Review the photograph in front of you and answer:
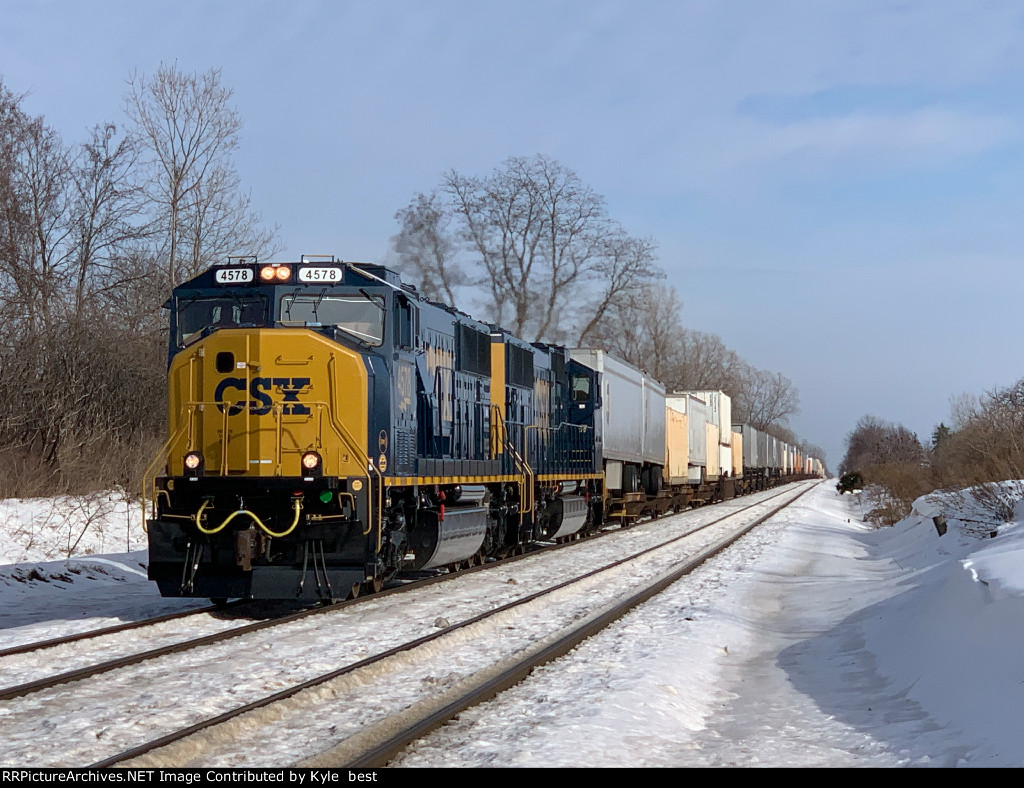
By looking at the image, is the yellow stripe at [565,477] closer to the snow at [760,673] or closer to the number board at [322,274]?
the snow at [760,673]

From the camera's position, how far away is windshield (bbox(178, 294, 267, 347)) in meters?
11.5

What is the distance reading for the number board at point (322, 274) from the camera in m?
11.6

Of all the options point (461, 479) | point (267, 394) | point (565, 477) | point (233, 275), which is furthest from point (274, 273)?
point (565, 477)

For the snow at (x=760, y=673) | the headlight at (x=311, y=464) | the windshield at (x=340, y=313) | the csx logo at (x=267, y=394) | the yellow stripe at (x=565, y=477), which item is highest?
the windshield at (x=340, y=313)

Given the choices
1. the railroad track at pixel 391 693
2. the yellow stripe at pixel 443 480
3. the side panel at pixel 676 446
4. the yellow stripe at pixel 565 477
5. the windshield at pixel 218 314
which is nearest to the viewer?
the railroad track at pixel 391 693

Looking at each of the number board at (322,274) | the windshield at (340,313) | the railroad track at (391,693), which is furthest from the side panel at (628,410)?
the number board at (322,274)

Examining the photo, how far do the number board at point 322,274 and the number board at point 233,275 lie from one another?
0.56m

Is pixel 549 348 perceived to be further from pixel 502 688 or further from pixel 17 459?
pixel 502 688

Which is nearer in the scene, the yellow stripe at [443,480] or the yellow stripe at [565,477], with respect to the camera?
the yellow stripe at [443,480]

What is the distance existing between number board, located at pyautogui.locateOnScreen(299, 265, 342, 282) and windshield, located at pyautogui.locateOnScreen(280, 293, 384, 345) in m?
0.17

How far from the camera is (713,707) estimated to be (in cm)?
720

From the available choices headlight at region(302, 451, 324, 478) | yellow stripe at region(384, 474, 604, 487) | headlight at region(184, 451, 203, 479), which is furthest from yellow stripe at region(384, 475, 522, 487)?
headlight at region(184, 451, 203, 479)

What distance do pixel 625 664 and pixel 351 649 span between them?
2.31 meters

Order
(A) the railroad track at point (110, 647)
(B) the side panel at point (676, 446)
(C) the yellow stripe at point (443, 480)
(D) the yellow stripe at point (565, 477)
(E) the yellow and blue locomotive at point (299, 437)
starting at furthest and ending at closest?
(B) the side panel at point (676, 446) → (D) the yellow stripe at point (565, 477) → (C) the yellow stripe at point (443, 480) → (E) the yellow and blue locomotive at point (299, 437) → (A) the railroad track at point (110, 647)
